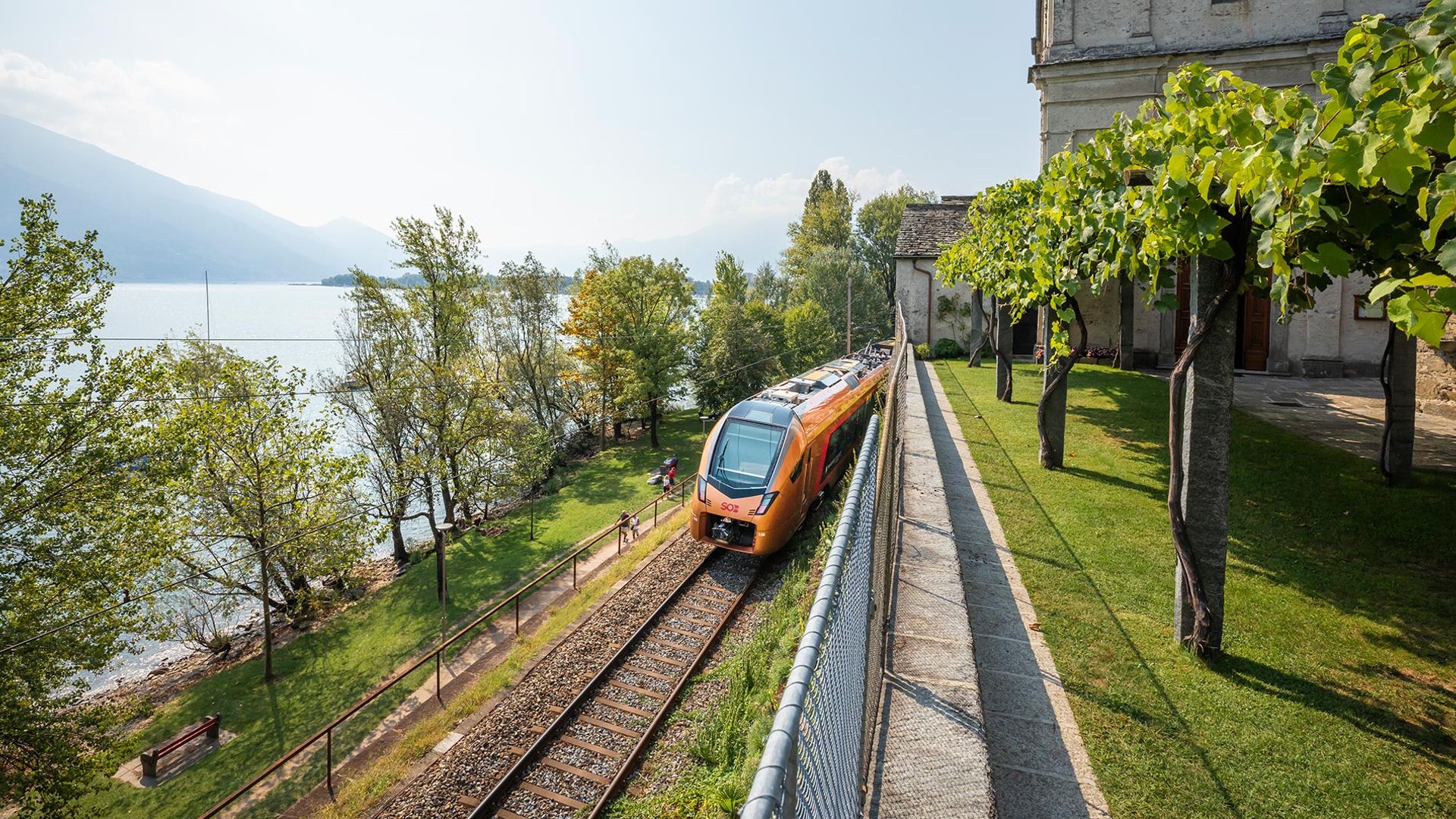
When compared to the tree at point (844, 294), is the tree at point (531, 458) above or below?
below

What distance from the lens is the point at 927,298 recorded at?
28.8m

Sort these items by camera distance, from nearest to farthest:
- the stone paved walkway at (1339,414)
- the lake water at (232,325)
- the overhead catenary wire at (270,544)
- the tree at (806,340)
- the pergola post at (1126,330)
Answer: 1. the overhead catenary wire at (270,544)
2. the stone paved walkway at (1339,414)
3. the lake water at (232,325)
4. the pergola post at (1126,330)
5. the tree at (806,340)

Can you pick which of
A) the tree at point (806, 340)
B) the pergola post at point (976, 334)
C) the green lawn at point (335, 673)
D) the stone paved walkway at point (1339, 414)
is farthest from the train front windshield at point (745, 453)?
the tree at point (806, 340)

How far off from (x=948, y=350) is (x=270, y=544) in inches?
959

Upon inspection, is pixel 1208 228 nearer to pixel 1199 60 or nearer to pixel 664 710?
pixel 664 710

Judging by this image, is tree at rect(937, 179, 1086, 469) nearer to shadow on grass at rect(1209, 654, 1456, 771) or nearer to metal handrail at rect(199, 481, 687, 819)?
shadow on grass at rect(1209, 654, 1456, 771)

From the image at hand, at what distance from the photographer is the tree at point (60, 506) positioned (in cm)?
920

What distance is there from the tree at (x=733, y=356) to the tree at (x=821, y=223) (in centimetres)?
2163

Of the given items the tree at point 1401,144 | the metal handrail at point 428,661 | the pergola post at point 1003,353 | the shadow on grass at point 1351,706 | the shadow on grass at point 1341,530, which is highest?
the tree at point 1401,144

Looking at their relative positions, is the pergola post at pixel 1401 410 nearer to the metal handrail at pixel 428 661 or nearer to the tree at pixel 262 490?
the metal handrail at pixel 428 661

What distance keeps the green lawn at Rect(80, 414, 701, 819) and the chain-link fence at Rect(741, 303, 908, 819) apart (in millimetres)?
12122

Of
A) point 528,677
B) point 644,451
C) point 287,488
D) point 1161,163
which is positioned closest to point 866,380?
point 528,677

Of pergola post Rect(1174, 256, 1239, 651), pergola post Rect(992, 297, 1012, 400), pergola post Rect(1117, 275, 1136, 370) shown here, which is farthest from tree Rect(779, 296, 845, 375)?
pergola post Rect(1174, 256, 1239, 651)

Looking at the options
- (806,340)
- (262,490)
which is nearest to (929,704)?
(262,490)
